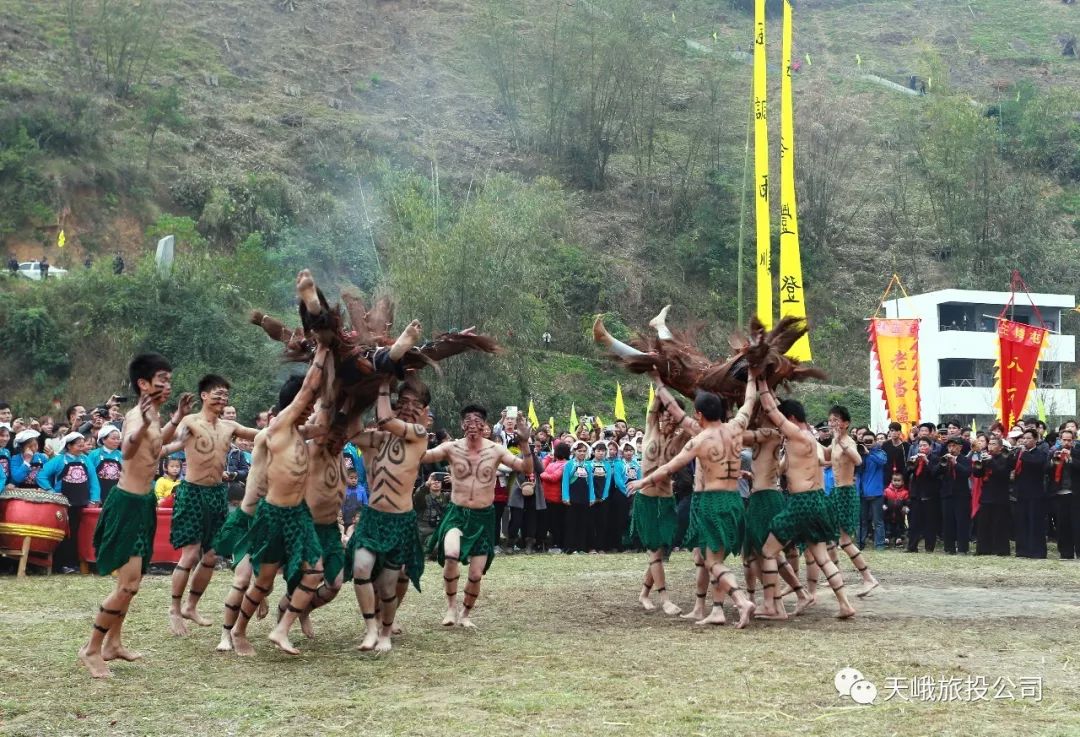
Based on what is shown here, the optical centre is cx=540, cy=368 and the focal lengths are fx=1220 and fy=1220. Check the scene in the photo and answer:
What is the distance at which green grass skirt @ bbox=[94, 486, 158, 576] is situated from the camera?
7.59m

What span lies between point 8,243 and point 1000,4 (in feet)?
241

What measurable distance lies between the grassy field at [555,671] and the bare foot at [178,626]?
119 mm

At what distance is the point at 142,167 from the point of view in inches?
1678

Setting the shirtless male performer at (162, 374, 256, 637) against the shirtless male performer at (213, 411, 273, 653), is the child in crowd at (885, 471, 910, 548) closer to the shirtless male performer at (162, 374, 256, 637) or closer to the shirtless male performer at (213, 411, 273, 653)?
the shirtless male performer at (162, 374, 256, 637)

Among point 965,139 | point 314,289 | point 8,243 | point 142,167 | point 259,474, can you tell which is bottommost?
point 259,474

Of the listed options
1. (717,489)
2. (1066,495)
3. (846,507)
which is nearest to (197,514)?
(717,489)

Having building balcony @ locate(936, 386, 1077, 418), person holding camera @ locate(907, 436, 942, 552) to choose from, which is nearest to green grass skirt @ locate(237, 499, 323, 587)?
person holding camera @ locate(907, 436, 942, 552)

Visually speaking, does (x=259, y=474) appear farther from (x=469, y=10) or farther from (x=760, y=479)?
Answer: (x=469, y=10)

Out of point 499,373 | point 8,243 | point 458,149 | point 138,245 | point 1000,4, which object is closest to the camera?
point 499,373

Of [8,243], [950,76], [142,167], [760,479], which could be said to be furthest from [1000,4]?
[760,479]

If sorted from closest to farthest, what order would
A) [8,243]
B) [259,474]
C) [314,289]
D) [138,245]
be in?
[314,289], [259,474], [8,243], [138,245]

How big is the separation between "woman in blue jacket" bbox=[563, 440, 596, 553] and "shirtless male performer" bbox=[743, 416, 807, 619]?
6526mm

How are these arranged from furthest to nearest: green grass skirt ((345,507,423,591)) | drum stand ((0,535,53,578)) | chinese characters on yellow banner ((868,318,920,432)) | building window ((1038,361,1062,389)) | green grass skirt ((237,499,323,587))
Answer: building window ((1038,361,1062,389))
chinese characters on yellow banner ((868,318,920,432))
drum stand ((0,535,53,578))
green grass skirt ((345,507,423,591))
green grass skirt ((237,499,323,587))

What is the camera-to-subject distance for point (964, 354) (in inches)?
1578
